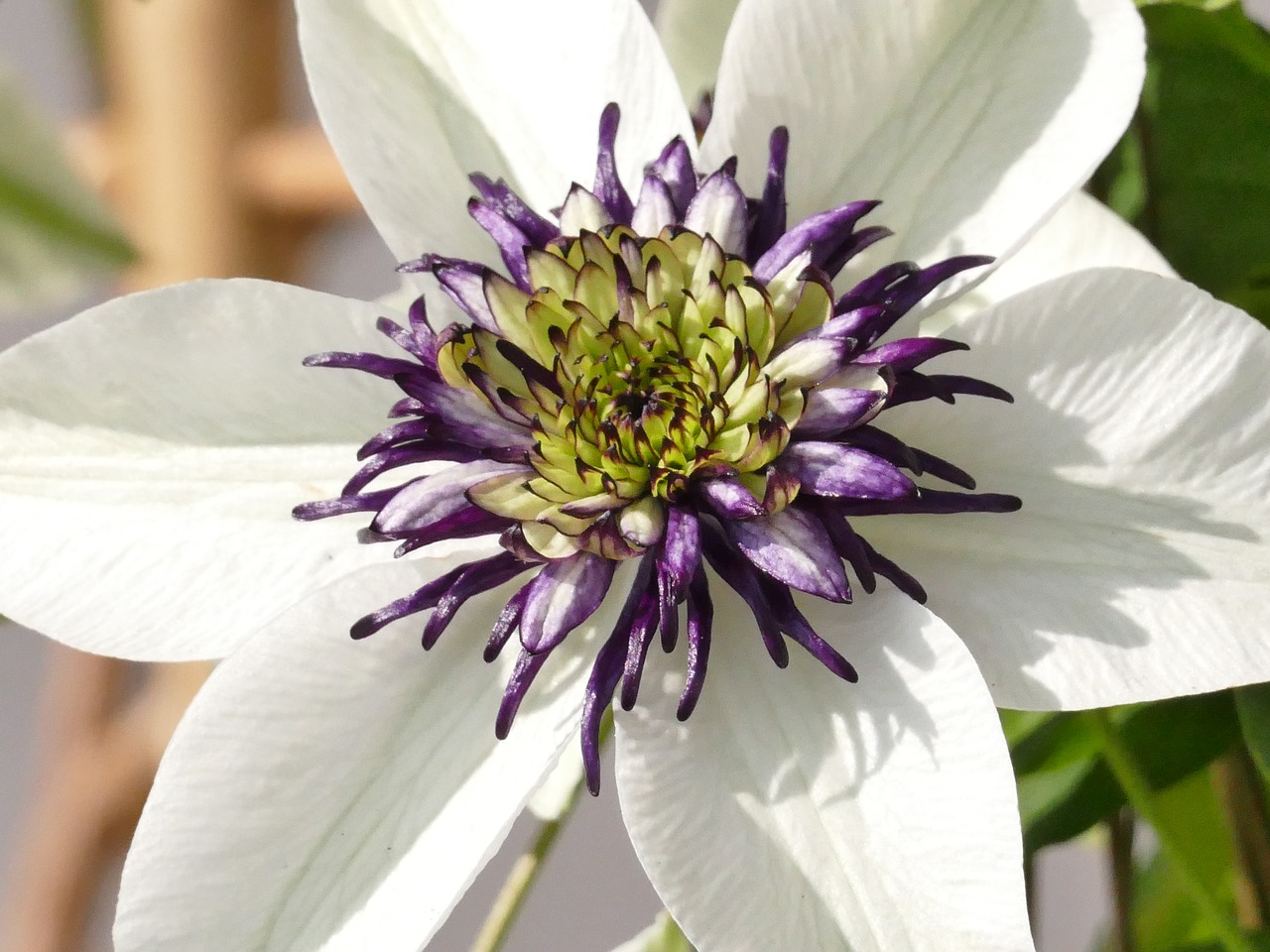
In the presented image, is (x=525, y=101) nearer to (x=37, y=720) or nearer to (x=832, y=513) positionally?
(x=832, y=513)

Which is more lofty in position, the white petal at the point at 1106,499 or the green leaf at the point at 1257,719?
the white petal at the point at 1106,499

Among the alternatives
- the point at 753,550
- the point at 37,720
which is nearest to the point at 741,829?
the point at 753,550

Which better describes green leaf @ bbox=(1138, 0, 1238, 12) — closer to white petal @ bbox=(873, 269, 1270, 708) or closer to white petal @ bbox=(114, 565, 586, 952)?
white petal @ bbox=(873, 269, 1270, 708)

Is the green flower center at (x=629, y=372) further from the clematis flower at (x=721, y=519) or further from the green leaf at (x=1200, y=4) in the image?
the green leaf at (x=1200, y=4)

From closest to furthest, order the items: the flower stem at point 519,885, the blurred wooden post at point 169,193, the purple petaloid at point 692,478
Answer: the purple petaloid at point 692,478 < the flower stem at point 519,885 < the blurred wooden post at point 169,193

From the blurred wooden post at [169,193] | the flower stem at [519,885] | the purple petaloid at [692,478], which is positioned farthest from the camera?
the blurred wooden post at [169,193]

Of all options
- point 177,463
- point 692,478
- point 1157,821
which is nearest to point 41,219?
point 177,463

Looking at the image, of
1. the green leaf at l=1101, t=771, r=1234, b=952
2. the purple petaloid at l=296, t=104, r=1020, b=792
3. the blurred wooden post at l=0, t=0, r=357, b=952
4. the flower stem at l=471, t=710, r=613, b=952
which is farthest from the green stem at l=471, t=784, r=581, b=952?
the blurred wooden post at l=0, t=0, r=357, b=952

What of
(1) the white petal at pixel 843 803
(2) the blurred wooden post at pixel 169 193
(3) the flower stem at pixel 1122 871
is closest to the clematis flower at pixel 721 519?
(1) the white petal at pixel 843 803
